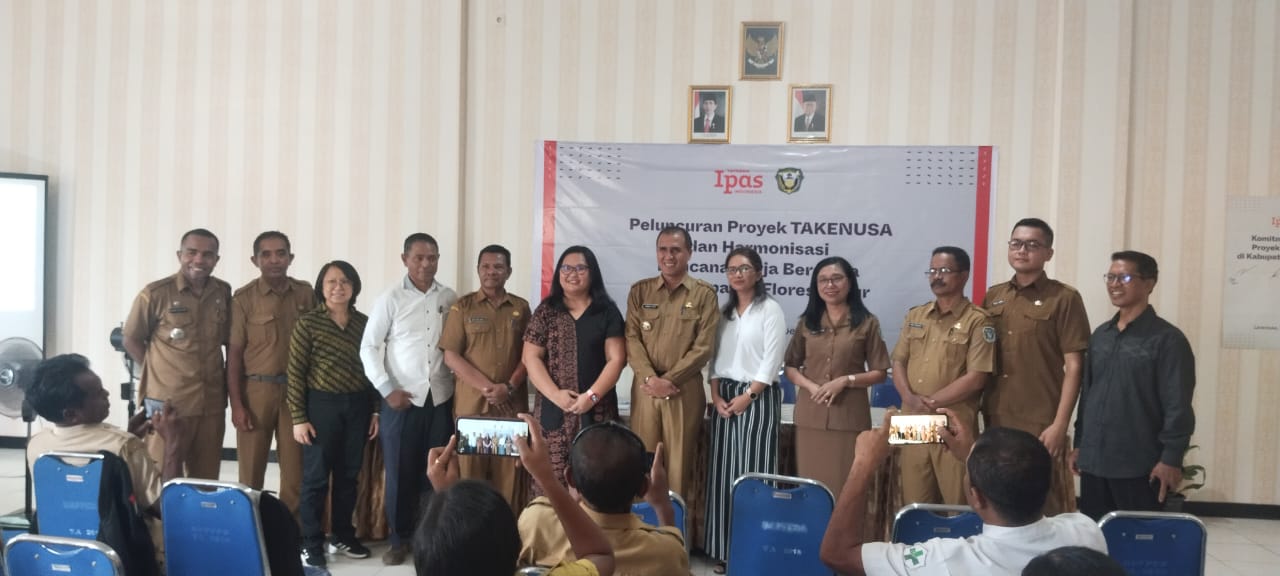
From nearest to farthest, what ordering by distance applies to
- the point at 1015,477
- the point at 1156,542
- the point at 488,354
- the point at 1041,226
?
the point at 1015,477 < the point at 1156,542 < the point at 1041,226 < the point at 488,354

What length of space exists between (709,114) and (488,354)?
7.96 ft

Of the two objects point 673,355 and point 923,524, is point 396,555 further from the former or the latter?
point 923,524

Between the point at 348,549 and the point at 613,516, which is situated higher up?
the point at 613,516

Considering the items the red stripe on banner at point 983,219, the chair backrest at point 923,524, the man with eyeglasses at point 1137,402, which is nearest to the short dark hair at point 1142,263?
the man with eyeglasses at point 1137,402

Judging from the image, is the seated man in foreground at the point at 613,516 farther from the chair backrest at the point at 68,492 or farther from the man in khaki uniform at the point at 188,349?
the man in khaki uniform at the point at 188,349

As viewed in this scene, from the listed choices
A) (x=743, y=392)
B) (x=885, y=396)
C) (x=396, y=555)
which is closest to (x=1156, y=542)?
(x=743, y=392)

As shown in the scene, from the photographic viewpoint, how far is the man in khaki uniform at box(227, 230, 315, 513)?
4.07m

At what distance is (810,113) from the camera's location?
17.9ft

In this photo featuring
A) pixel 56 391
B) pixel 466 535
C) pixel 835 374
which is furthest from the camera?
pixel 835 374

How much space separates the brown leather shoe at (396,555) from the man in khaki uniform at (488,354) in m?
0.47

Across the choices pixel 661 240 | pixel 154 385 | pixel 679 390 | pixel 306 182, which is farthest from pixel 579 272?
pixel 306 182

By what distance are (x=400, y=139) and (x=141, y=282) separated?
2.14 meters

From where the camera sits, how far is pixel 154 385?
13.1ft

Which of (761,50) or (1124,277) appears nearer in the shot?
(1124,277)
